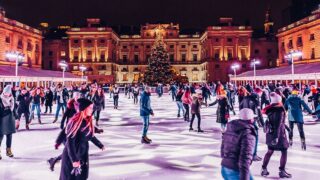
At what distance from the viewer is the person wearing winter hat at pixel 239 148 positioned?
11.1 feet

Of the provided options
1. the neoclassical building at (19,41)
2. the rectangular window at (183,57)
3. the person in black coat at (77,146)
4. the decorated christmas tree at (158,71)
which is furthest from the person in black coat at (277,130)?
the rectangular window at (183,57)

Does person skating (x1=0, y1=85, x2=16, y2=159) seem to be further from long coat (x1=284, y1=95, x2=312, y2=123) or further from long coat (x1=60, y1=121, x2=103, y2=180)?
long coat (x1=284, y1=95, x2=312, y2=123)

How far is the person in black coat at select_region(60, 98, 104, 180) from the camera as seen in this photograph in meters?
3.80

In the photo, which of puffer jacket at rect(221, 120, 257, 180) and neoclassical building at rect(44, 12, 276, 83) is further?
neoclassical building at rect(44, 12, 276, 83)

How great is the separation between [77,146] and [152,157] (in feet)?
12.0

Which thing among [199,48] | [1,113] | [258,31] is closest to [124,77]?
[199,48]

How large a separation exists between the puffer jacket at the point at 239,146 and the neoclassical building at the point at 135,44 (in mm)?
67455

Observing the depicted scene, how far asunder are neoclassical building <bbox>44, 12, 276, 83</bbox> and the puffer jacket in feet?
221

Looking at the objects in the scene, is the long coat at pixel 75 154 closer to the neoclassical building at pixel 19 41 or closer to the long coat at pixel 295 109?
the long coat at pixel 295 109

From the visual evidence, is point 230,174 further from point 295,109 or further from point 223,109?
point 223,109

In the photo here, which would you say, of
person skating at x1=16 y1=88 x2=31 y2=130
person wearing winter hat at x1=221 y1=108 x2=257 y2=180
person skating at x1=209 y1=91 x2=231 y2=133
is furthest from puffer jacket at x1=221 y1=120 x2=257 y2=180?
person skating at x1=16 y1=88 x2=31 y2=130

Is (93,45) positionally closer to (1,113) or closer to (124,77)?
(124,77)

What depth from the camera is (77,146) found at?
3887mm

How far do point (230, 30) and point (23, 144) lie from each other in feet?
222
